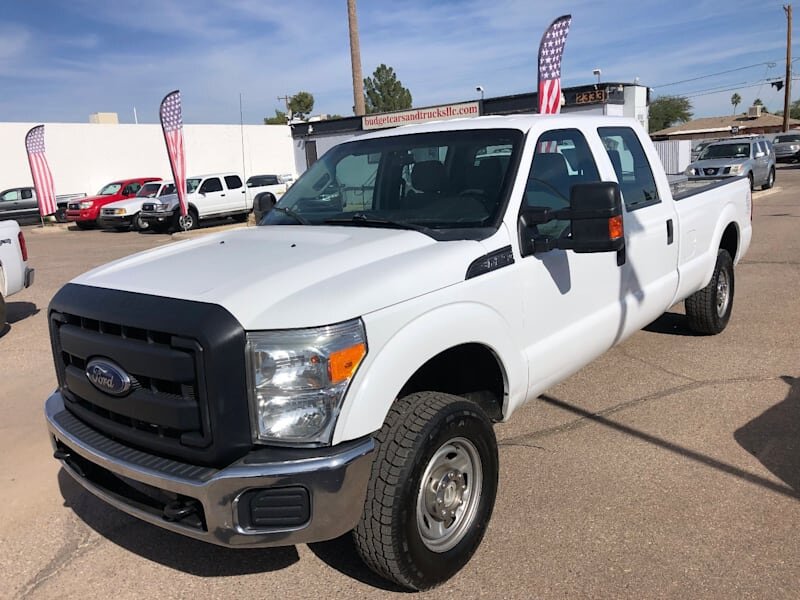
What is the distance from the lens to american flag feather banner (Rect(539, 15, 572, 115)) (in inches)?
609

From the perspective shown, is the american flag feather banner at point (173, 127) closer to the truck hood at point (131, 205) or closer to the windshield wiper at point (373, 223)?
the truck hood at point (131, 205)

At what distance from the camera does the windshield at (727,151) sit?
71.4ft

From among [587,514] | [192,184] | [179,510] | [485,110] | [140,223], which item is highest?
[485,110]

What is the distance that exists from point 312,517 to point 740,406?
3404 millimetres

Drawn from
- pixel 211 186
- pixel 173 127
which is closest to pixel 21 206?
pixel 211 186

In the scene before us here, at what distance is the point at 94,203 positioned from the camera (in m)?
23.8

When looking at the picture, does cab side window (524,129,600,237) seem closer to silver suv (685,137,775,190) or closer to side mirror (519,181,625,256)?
side mirror (519,181,625,256)

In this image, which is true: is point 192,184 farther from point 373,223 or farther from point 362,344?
point 362,344

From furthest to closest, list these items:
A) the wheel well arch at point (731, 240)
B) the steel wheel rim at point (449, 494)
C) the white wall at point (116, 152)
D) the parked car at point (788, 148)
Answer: the parked car at point (788, 148), the white wall at point (116, 152), the wheel well arch at point (731, 240), the steel wheel rim at point (449, 494)

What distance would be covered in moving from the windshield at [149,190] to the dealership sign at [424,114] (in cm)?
1040

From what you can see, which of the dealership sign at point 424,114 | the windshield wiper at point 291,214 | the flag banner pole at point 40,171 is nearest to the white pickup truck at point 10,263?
the windshield wiper at point 291,214

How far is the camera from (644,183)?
4.63 meters

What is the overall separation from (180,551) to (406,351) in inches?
62.5

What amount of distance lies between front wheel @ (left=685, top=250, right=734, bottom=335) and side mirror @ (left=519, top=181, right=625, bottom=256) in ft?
9.78
